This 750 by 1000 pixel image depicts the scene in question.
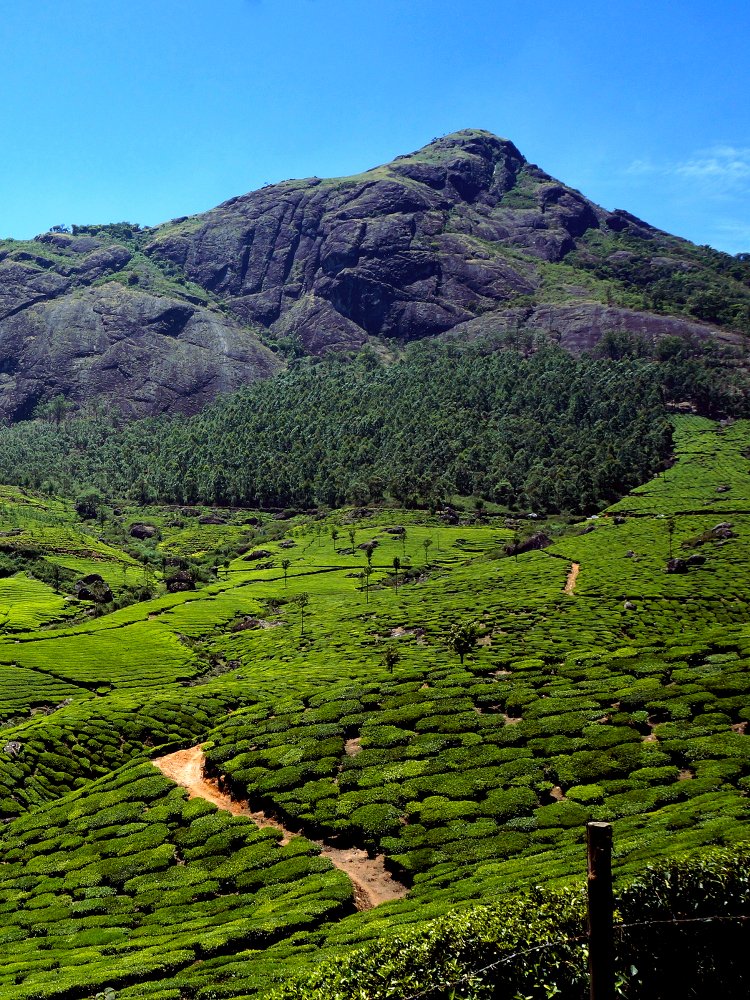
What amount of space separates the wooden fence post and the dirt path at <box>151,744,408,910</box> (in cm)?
2223

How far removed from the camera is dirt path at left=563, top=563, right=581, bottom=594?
10248cm

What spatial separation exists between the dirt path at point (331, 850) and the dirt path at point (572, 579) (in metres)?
62.1

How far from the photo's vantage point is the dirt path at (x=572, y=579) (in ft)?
336

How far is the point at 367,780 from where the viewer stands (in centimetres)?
4300

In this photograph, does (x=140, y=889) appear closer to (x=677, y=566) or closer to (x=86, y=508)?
(x=677, y=566)

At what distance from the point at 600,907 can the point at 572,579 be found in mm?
101305

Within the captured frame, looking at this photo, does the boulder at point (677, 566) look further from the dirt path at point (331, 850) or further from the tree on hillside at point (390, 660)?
the dirt path at point (331, 850)

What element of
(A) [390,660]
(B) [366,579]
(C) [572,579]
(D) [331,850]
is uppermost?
(C) [572,579]

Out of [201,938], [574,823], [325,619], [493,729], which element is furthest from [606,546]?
[201,938]

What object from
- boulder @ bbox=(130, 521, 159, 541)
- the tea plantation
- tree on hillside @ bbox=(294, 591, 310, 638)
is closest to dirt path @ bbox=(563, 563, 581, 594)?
the tea plantation

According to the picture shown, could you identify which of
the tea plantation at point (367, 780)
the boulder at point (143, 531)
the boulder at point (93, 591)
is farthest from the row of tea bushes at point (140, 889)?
the boulder at point (143, 531)

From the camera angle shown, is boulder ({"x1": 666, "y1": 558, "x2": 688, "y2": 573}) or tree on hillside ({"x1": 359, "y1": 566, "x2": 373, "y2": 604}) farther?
tree on hillside ({"x1": 359, "y1": 566, "x2": 373, "y2": 604})

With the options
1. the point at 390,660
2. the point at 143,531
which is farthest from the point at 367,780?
the point at 143,531

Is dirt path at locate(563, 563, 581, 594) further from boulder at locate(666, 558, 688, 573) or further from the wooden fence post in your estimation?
the wooden fence post
